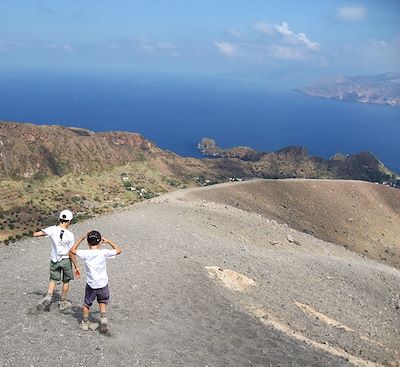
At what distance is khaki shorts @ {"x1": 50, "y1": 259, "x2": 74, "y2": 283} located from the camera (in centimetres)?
1207

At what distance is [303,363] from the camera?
12.9 metres

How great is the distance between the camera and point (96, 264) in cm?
1100

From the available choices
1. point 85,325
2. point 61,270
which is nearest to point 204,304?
point 85,325

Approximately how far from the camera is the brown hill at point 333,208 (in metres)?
51.6

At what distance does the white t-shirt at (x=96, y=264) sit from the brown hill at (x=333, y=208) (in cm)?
4023

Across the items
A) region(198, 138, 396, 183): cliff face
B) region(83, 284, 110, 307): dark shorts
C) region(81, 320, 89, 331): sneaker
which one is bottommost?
region(198, 138, 396, 183): cliff face

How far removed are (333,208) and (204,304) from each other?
45.2 m

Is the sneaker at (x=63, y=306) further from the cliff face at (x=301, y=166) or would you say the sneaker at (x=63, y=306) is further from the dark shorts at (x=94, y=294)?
the cliff face at (x=301, y=166)

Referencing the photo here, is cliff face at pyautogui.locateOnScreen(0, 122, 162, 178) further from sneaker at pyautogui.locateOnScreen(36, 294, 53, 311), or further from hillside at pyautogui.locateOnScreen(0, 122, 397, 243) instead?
sneaker at pyautogui.locateOnScreen(36, 294, 53, 311)

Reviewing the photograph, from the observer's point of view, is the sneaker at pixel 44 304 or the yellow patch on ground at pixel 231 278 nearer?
the sneaker at pixel 44 304

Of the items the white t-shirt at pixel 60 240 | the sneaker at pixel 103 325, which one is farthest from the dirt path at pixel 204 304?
the white t-shirt at pixel 60 240

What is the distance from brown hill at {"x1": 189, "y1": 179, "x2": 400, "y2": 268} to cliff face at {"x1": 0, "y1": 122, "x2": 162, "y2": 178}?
24044mm

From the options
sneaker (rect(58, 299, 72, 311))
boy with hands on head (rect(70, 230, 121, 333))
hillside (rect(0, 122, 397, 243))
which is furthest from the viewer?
hillside (rect(0, 122, 397, 243))

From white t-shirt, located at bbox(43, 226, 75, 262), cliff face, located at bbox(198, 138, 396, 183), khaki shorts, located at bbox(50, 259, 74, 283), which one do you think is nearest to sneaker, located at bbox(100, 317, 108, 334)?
khaki shorts, located at bbox(50, 259, 74, 283)
